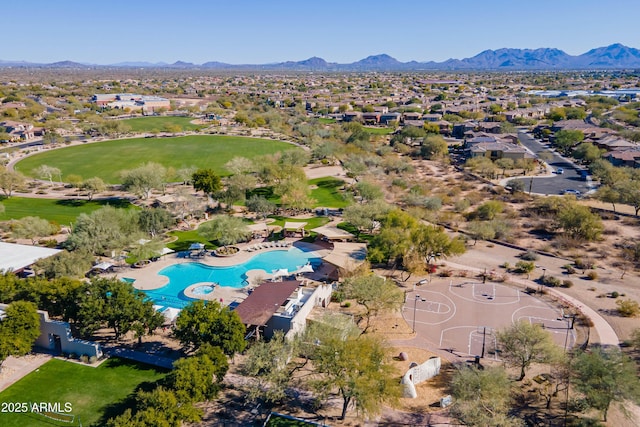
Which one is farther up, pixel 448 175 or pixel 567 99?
pixel 567 99

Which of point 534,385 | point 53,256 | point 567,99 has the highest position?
point 567,99

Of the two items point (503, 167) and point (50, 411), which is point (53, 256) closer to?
point (50, 411)

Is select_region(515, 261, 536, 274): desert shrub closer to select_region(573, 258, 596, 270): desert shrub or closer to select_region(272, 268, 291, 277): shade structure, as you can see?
select_region(573, 258, 596, 270): desert shrub

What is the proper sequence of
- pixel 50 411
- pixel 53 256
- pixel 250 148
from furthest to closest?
pixel 250 148
pixel 53 256
pixel 50 411

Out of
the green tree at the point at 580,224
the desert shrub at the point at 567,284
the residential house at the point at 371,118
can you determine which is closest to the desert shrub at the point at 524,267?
the desert shrub at the point at 567,284

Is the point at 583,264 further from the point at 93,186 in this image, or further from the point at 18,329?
the point at 93,186

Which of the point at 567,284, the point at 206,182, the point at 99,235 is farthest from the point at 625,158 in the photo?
the point at 99,235

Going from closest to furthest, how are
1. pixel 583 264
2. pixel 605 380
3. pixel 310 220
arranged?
pixel 605 380, pixel 583 264, pixel 310 220

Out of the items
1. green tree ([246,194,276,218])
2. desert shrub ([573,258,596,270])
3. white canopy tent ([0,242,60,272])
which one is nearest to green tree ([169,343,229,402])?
white canopy tent ([0,242,60,272])

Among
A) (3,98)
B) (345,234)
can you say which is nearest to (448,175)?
(345,234)
